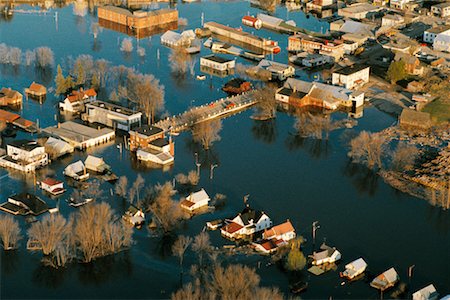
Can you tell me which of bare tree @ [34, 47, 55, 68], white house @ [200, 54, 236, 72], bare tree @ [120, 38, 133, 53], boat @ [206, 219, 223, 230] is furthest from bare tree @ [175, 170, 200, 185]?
bare tree @ [120, 38, 133, 53]

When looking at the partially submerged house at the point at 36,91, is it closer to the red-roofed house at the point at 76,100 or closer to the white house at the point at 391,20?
the red-roofed house at the point at 76,100

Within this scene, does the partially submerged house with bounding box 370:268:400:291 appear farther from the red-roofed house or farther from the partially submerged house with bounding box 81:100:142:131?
the red-roofed house

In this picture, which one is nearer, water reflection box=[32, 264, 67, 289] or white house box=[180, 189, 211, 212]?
water reflection box=[32, 264, 67, 289]

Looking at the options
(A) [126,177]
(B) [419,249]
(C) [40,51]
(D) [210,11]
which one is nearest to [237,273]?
(B) [419,249]

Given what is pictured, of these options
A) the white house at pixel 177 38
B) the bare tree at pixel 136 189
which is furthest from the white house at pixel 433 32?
the bare tree at pixel 136 189

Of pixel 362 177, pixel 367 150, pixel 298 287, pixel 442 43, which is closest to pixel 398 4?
pixel 442 43

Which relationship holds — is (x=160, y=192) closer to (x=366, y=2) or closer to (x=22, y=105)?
(x=22, y=105)
